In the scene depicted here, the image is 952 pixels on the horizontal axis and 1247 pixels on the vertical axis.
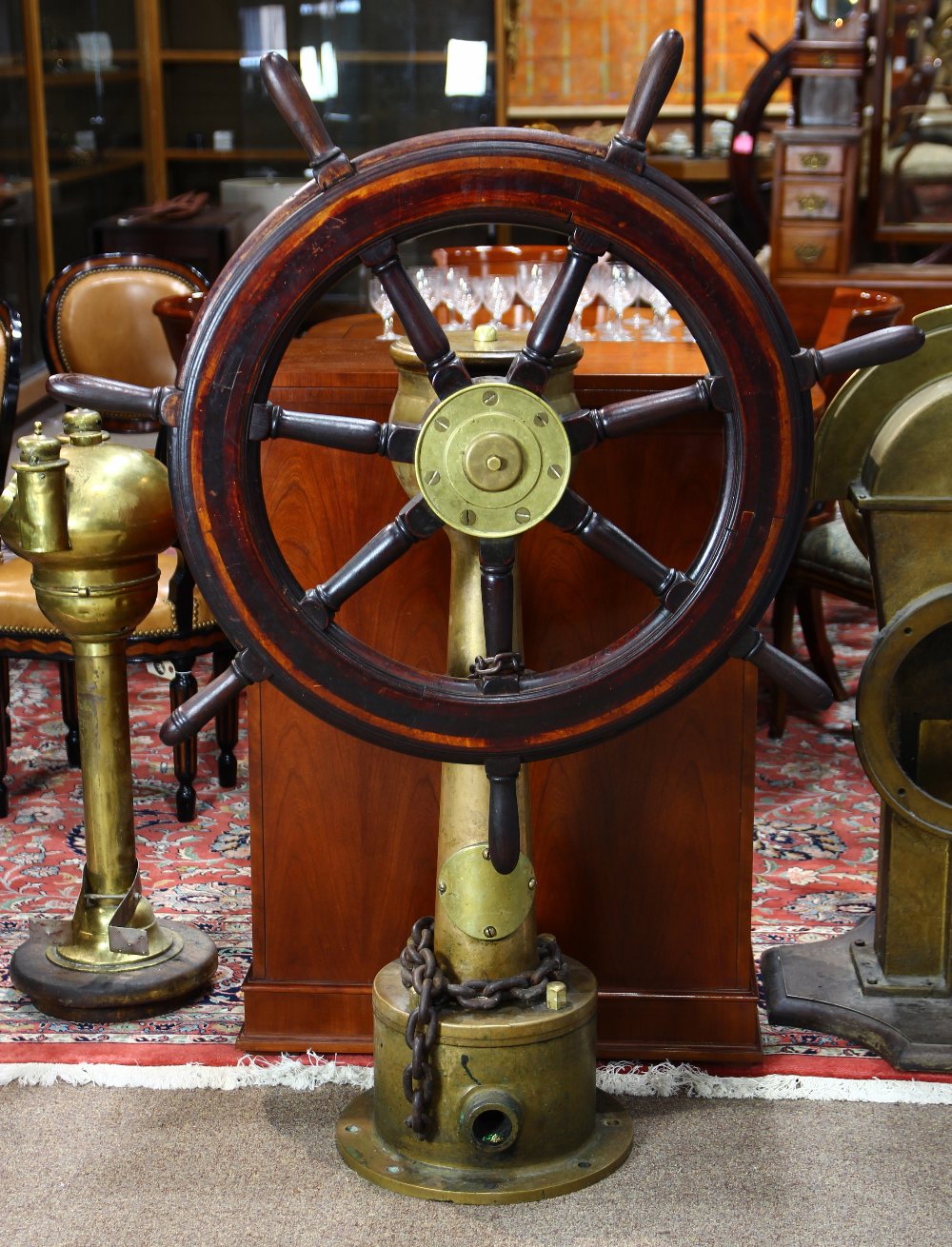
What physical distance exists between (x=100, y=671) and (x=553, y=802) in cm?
74

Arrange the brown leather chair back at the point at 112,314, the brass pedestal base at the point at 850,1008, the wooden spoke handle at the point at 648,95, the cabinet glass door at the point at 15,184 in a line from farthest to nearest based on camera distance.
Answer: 1. the cabinet glass door at the point at 15,184
2. the brown leather chair back at the point at 112,314
3. the brass pedestal base at the point at 850,1008
4. the wooden spoke handle at the point at 648,95

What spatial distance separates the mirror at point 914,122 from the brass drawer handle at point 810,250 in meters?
0.26

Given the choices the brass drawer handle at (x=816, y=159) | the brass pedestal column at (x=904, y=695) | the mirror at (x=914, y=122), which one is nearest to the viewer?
the brass pedestal column at (x=904, y=695)

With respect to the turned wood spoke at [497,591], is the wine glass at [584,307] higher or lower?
higher

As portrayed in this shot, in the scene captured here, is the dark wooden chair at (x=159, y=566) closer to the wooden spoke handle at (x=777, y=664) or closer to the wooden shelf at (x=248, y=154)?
the wooden spoke handle at (x=777, y=664)

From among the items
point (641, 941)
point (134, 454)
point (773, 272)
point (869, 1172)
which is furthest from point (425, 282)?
point (773, 272)

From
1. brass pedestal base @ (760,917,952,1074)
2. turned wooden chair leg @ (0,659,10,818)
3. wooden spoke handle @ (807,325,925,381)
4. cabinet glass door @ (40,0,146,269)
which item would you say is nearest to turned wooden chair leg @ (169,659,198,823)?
turned wooden chair leg @ (0,659,10,818)

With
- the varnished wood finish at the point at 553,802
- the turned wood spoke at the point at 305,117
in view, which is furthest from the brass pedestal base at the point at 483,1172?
the turned wood spoke at the point at 305,117

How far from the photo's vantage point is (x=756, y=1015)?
2.59 metres

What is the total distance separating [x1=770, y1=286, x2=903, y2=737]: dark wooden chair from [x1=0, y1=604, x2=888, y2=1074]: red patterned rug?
6.4 inches

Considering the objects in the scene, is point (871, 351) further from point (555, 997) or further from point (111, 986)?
point (111, 986)

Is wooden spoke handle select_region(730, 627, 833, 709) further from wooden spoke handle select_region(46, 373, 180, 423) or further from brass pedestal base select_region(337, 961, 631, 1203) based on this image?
wooden spoke handle select_region(46, 373, 180, 423)

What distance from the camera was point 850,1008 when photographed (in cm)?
264

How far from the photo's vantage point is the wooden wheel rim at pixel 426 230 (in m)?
1.89
